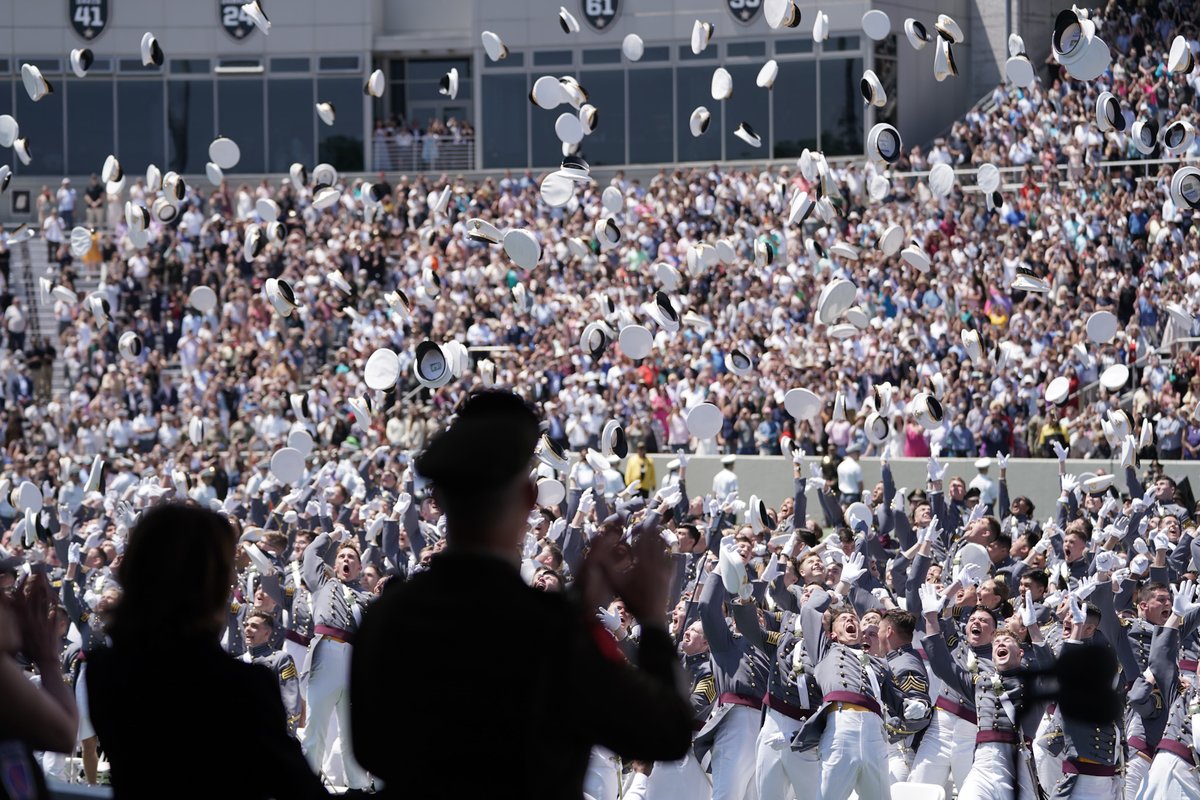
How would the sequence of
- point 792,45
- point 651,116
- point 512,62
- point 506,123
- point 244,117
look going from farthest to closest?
1. point 244,117
2. point 512,62
3. point 506,123
4. point 651,116
5. point 792,45

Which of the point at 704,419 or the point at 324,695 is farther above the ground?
the point at 704,419

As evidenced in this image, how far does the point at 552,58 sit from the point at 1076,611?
91.2 ft

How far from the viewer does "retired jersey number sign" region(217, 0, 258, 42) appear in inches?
1446

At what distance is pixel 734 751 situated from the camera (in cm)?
994

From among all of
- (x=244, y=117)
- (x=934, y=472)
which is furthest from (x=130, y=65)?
(x=934, y=472)

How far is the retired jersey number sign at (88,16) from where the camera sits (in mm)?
36750

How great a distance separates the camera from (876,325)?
78.3 feet

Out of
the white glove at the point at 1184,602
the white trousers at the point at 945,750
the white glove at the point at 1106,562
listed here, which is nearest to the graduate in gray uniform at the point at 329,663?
the white trousers at the point at 945,750

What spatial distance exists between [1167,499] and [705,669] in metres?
7.66

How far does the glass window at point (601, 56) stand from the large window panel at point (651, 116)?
1.72 ft

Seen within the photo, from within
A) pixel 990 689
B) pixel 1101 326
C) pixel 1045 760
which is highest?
pixel 1101 326

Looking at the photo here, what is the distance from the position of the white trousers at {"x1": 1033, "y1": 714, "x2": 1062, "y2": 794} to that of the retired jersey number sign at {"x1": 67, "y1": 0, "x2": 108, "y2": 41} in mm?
31638

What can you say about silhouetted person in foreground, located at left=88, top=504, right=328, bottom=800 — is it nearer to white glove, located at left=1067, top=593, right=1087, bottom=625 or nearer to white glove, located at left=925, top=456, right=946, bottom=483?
white glove, located at left=1067, top=593, right=1087, bottom=625

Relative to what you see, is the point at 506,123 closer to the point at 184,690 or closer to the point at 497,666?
the point at 184,690
